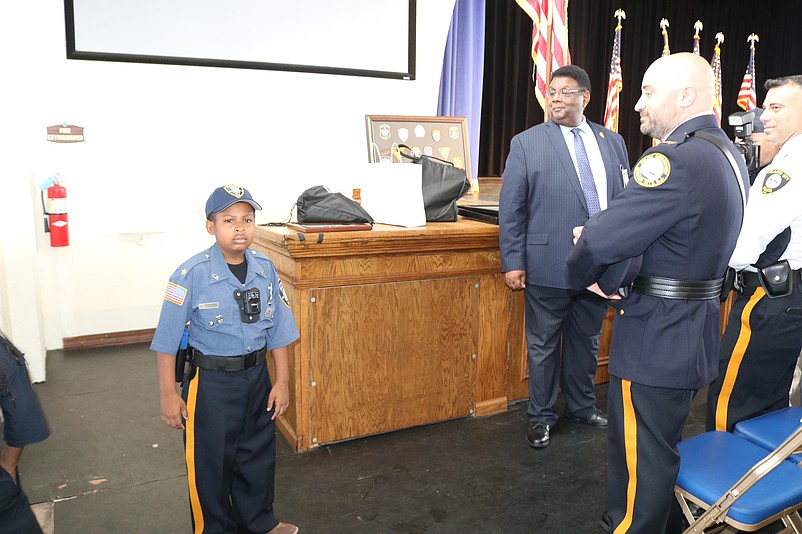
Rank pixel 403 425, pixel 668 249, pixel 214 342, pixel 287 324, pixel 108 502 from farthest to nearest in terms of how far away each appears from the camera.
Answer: pixel 403 425
pixel 108 502
pixel 287 324
pixel 214 342
pixel 668 249

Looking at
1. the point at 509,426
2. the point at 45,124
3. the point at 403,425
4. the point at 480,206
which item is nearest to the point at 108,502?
the point at 403,425

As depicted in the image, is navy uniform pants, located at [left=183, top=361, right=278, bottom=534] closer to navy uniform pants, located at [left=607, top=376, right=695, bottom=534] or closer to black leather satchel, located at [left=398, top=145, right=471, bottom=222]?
navy uniform pants, located at [left=607, top=376, right=695, bottom=534]

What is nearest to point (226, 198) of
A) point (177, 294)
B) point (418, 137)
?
point (177, 294)

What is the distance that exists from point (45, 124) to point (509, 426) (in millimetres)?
3401

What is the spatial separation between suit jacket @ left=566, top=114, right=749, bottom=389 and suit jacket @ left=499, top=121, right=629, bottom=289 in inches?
35.2

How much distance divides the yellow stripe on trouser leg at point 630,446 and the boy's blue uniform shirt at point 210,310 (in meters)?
1.08

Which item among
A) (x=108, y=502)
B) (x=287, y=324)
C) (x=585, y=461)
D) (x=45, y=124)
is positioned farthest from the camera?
(x=45, y=124)

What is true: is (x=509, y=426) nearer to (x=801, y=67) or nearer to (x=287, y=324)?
(x=287, y=324)

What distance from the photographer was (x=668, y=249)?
5.69 ft

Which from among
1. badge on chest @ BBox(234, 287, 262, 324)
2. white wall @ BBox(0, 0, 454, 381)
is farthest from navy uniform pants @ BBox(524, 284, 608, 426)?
white wall @ BBox(0, 0, 454, 381)

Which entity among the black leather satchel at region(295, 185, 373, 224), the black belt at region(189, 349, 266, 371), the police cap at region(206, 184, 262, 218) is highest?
the police cap at region(206, 184, 262, 218)

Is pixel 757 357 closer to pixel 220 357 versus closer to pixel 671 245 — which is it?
pixel 671 245

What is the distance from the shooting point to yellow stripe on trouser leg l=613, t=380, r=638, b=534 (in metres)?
1.80

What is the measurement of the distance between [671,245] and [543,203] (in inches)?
42.2
